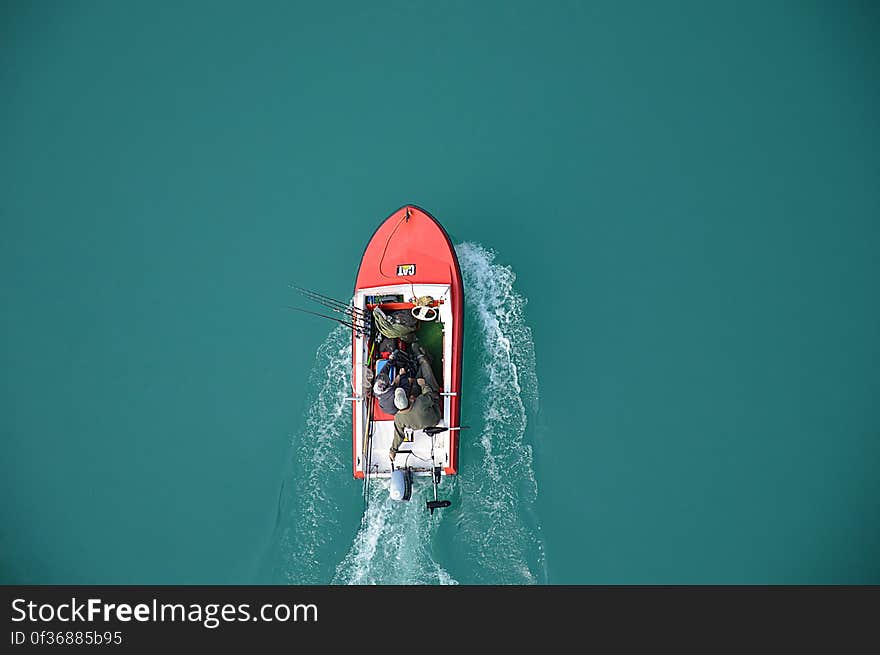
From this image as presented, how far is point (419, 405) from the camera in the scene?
33.4 feet

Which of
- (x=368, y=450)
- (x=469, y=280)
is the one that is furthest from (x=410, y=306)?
(x=368, y=450)

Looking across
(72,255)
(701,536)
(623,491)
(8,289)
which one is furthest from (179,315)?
(701,536)

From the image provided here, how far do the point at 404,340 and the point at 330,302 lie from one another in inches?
63.8

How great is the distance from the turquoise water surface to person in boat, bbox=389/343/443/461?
812 millimetres

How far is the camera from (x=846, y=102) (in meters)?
11.6

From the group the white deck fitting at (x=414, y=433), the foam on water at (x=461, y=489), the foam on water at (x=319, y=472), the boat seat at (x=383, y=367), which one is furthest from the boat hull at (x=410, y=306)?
the foam on water at (x=319, y=472)

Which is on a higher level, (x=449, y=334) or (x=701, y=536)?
(x=449, y=334)

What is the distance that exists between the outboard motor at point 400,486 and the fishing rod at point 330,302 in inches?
99.3

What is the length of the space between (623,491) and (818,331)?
401 centimetres

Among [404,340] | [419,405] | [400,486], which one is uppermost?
[404,340]

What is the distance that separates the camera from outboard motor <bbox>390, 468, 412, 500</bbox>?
10133 mm

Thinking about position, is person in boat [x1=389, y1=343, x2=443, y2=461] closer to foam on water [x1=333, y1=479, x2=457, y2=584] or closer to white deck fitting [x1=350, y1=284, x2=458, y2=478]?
white deck fitting [x1=350, y1=284, x2=458, y2=478]

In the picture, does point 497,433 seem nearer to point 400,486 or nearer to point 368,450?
point 400,486

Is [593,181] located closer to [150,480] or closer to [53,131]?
[150,480]
